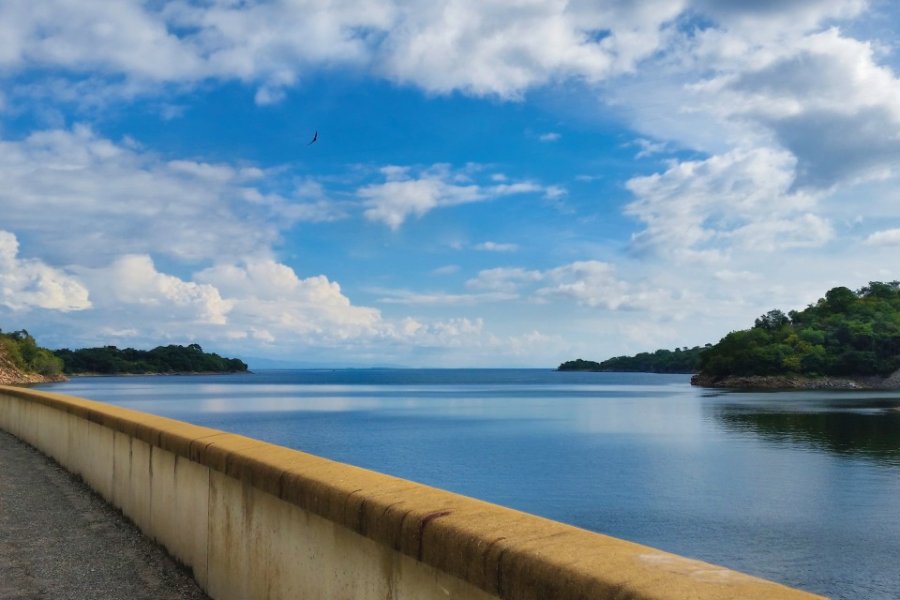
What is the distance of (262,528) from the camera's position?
16.7 ft

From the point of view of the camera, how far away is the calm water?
87.3ft

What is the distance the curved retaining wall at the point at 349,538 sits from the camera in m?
2.53

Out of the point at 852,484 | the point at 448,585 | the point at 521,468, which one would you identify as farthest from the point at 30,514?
the point at 852,484

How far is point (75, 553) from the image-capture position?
288 inches

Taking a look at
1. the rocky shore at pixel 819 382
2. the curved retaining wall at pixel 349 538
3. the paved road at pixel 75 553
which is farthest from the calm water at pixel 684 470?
the rocky shore at pixel 819 382

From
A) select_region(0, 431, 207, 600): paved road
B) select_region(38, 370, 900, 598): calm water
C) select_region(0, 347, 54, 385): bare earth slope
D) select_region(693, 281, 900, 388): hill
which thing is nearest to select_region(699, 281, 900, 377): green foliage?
select_region(693, 281, 900, 388): hill

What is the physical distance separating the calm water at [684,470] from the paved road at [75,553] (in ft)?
64.0

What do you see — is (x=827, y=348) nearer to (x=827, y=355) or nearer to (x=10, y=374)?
(x=827, y=355)

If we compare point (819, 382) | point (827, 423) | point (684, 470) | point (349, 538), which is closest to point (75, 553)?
point (349, 538)

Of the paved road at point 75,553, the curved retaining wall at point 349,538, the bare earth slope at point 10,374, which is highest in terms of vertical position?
the curved retaining wall at point 349,538

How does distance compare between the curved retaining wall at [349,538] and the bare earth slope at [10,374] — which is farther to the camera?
the bare earth slope at [10,374]

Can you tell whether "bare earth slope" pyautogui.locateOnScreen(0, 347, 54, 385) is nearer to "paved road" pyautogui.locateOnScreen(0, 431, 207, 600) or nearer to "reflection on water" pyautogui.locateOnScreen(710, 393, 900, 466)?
"reflection on water" pyautogui.locateOnScreen(710, 393, 900, 466)

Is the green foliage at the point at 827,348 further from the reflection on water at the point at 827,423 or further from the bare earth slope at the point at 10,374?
the bare earth slope at the point at 10,374

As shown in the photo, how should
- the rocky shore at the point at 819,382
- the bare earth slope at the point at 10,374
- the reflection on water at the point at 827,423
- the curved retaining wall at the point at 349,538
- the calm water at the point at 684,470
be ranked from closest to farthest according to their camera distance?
the curved retaining wall at the point at 349,538
the calm water at the point at 684,470
the reflection on water at the point at 827,423
the rocky shore at the point at 819,382
the bare earth slope at the point at 10,374
